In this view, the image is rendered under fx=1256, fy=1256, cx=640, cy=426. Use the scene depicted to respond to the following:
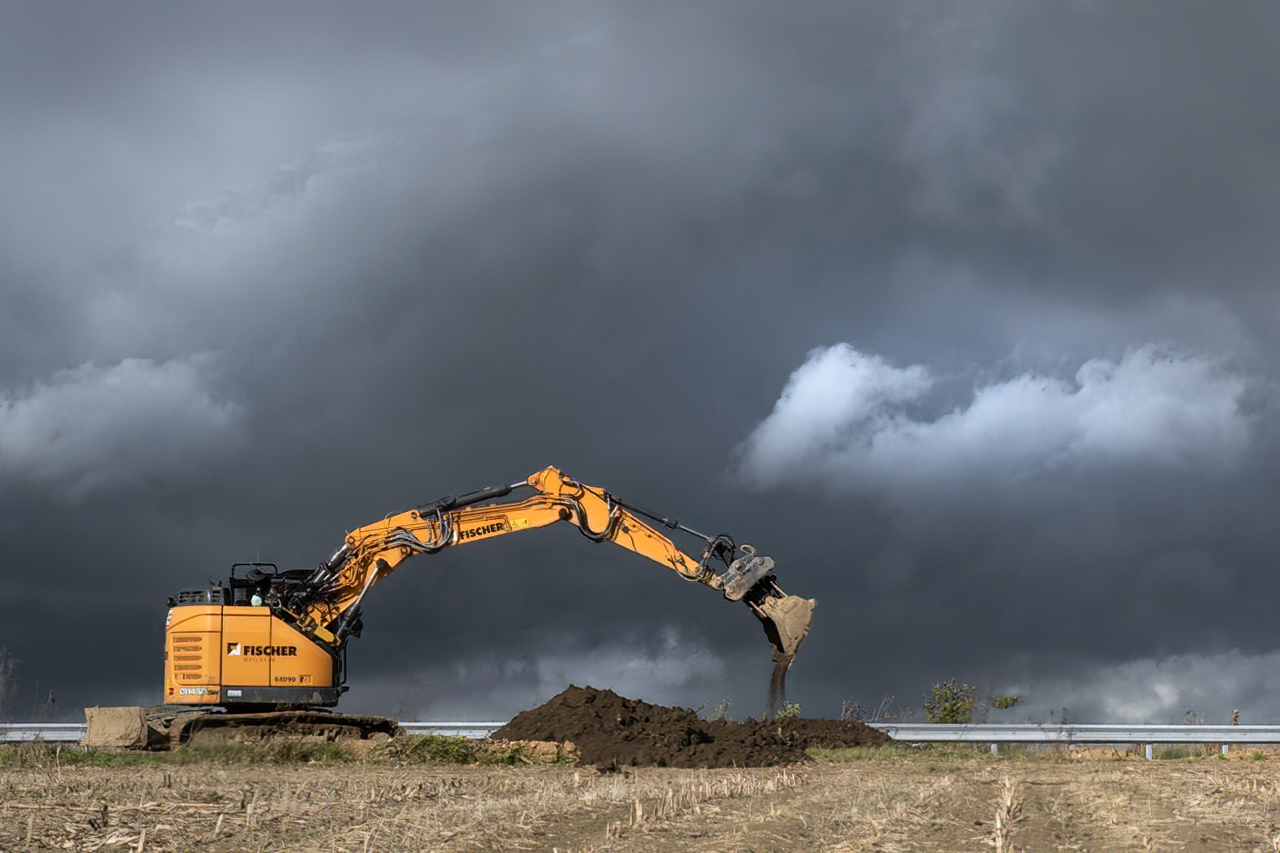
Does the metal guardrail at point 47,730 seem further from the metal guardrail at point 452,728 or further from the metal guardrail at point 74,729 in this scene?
the metal guardrail at point 452,728

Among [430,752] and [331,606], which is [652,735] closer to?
[430,752]

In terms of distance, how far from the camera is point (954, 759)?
25469 millimetres

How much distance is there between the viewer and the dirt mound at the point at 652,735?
22.8 metres

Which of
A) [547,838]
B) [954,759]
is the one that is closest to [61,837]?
[547,838]

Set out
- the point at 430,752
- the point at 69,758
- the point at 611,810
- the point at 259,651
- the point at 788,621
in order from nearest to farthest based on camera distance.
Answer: the point at 611,810
the point at 69,758
the point at 430,752
the point at 788,621
the point at 259,651

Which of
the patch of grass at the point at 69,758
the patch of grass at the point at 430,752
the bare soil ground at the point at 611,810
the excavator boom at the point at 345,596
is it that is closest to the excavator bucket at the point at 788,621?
the excavator boom at the point at 345,596

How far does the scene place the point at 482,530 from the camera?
26.5 m

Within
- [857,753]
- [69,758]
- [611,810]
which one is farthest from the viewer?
[857,753]

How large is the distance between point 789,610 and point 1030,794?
7.45 metres

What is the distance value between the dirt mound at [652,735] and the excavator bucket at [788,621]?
1.86 m

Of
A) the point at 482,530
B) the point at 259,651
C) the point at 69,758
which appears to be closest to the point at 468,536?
the point at 482,530

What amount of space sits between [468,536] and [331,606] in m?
3.16

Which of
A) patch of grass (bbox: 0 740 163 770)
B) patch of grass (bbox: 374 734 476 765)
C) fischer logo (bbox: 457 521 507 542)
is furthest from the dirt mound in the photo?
patch of grass (bbox: 0 740 163 770)

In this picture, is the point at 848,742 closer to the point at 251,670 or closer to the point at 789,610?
the point at 789,610
